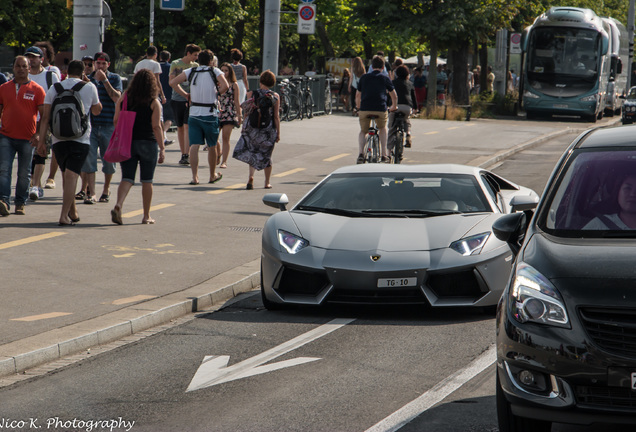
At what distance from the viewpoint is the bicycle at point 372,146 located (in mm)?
19106

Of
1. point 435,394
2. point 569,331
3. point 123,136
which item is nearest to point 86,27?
point 123,136

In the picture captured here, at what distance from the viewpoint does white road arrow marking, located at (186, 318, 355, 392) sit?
6695 millimetres

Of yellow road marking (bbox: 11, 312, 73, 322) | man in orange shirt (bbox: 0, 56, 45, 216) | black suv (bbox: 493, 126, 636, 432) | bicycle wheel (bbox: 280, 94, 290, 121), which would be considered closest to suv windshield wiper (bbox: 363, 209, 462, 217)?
yellow road marking (bbox: 11, 312, 73, 322)

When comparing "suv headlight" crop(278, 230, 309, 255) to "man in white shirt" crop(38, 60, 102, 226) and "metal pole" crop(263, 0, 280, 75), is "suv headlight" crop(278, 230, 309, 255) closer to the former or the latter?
"man in white shirt" crop(38, 60, 102, 226)

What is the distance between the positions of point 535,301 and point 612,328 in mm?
377

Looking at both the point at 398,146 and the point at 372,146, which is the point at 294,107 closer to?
the point at 398,146

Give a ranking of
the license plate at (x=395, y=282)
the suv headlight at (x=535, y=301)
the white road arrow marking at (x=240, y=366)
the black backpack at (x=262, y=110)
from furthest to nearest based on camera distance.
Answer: the black backpack at (x=262, y=110)
the license plate at (x=395, y=282)
the white road arrow marking at (x=240, y=366)
the suv headlight at (x=535, y=301)

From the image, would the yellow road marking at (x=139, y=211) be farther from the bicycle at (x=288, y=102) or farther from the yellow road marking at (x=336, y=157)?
the bicycle at (x=288, y=102)

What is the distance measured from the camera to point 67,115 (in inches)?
502

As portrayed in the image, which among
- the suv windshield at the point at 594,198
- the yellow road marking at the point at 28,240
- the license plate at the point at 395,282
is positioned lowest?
the yellow road marking at the point at 28,240

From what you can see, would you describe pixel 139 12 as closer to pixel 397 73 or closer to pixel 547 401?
pixel 397 73

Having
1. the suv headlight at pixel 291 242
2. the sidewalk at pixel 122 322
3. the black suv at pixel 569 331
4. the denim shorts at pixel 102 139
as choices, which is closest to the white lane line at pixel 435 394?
the black suv at pixel 569 331

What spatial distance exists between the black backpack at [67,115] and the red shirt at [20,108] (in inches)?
23.8

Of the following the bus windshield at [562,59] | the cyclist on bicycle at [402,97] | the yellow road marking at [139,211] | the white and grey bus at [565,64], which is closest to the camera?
the yellow road marking at [139,211]
